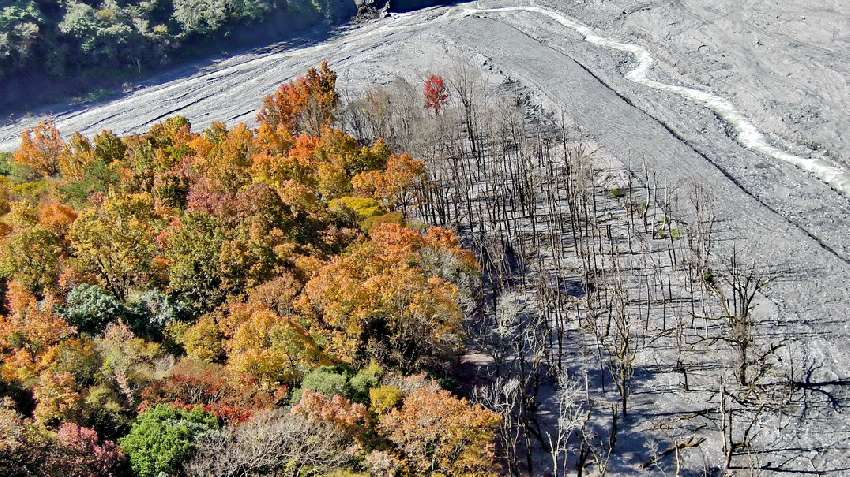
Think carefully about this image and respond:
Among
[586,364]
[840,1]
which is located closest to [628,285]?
[586,364]

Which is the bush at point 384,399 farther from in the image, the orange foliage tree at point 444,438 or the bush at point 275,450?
the bush at point 275,450

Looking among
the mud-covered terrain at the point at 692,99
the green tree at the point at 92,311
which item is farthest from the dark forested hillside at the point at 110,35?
the green tree at the point at 92,311

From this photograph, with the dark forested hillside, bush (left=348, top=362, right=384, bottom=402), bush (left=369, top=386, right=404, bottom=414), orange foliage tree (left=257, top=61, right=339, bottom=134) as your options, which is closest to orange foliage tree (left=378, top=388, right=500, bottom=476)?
bush (left=369, top=386, right=404, bottom=414)

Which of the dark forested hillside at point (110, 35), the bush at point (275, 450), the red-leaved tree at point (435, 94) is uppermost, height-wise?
the dark forested hillside at point (110, 35)

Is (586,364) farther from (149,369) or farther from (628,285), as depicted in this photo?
(149,369)

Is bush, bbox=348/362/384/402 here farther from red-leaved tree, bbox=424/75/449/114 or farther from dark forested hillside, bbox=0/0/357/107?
dark forested hillside, bbox=0/0/357/107
